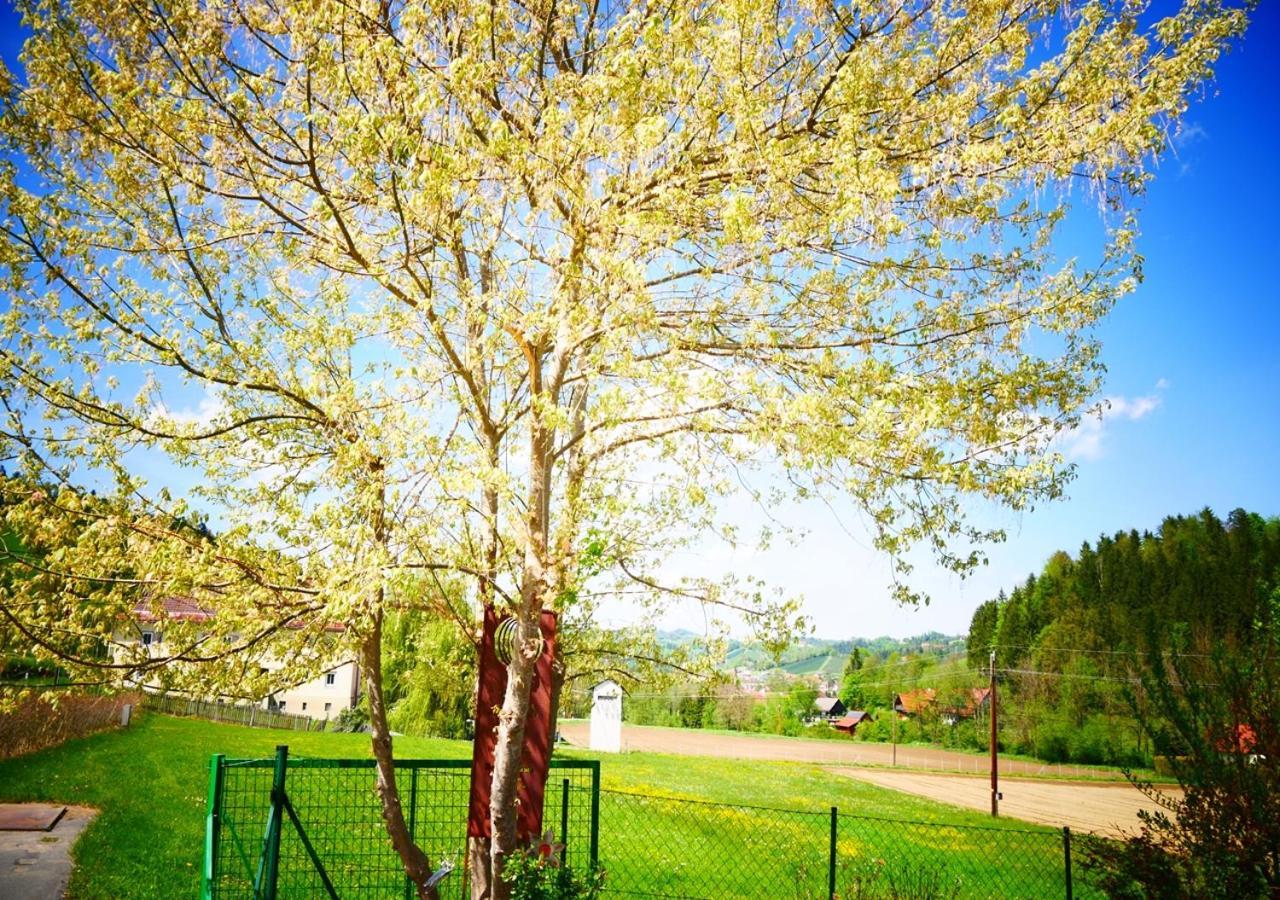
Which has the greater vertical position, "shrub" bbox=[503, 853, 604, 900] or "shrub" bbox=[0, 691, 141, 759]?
"shrub" bbox=[503, 853, 604, 900]

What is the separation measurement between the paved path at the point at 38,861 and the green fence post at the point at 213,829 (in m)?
3.64

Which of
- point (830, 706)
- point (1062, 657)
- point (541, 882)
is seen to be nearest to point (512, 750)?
point (541, 882)

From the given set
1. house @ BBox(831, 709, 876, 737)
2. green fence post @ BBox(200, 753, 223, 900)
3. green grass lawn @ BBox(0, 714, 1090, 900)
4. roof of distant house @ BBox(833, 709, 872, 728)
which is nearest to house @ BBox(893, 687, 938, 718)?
house @ BBox(831, 709, 876, 737)

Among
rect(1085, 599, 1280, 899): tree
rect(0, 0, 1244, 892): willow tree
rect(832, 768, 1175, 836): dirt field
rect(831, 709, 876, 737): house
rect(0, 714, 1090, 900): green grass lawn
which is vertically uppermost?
rect(0, 0, 1244, 892): willow tree

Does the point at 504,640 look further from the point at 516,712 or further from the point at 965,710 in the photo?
the point at 965,710

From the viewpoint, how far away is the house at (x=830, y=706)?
8612 cm

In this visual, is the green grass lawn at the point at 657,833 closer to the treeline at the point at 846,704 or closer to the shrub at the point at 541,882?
the shrub at the point at 541,882

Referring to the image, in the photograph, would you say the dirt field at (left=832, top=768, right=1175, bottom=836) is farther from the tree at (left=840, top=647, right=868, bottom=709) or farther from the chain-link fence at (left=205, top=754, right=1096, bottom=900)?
the tree at (left=840, top=647, right=868, bottom=709)

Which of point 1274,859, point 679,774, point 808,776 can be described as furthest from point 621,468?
point 808,776

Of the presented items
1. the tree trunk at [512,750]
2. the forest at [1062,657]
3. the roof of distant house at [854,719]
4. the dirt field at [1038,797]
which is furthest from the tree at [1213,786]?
the roof of distant house at [854,719]

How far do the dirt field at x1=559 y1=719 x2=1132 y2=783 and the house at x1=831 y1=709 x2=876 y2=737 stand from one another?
22.8m

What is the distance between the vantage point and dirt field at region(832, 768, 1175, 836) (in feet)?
68.5

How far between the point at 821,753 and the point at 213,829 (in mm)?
43983

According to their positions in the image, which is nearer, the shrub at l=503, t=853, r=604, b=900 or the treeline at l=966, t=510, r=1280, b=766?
the shrub at l=503, t=853, r=604, b=900
